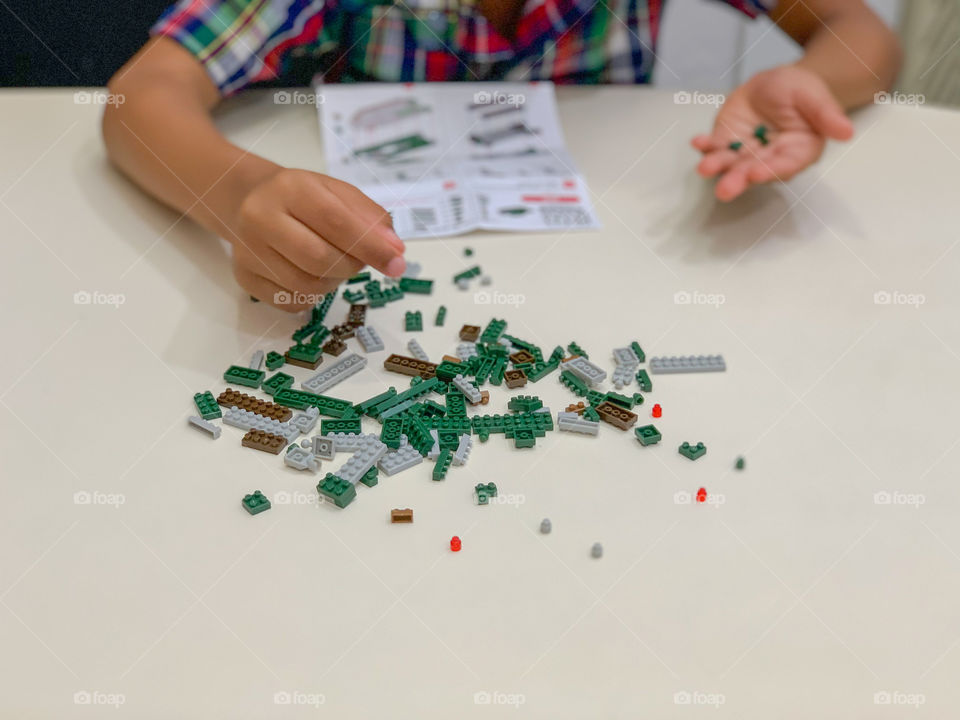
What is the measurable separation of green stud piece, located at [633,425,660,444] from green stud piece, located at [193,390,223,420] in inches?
16.5

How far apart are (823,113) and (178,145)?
861 millimetres

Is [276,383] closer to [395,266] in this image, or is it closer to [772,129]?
[395,266]

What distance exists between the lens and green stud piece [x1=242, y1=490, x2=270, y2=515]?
769mm

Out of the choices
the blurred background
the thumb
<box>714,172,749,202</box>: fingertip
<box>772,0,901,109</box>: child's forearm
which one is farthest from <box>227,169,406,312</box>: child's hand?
the blurred background

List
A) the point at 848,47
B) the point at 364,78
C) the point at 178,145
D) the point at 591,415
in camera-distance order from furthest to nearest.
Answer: the point at 364,78 → the point at 848,47 → the point at 178,145 → the point at 591,415

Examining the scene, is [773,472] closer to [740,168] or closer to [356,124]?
[740,168]

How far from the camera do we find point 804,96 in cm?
120

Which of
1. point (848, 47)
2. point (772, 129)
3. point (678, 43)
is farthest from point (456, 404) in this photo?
point (678, 43)

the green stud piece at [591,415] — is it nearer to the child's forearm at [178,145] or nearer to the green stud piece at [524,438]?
the green stud piece at [524,438]

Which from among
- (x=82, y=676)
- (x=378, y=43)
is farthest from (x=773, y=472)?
(x=378, y=43)

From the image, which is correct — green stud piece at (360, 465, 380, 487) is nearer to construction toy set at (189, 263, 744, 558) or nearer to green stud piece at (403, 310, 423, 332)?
construction toy set at (189, 263, 744, 558)

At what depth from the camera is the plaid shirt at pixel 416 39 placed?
1281mm

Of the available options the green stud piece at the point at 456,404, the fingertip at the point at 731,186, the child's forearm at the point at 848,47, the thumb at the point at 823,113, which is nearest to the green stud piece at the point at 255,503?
the green stud piece at the point at 456,404

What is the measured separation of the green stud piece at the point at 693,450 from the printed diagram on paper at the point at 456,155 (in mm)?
433
